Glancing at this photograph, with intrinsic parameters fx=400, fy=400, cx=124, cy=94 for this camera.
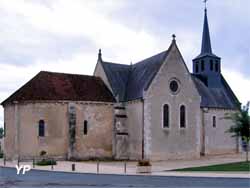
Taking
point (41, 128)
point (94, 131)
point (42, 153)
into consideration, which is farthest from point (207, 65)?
point (42, 153)

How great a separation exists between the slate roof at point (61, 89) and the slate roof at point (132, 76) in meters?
1.40

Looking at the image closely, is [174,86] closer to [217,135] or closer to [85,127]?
[85,127]

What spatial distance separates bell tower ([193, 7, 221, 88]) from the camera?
49594 millimetres

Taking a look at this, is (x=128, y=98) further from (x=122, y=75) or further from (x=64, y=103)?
(x=64, y=103)

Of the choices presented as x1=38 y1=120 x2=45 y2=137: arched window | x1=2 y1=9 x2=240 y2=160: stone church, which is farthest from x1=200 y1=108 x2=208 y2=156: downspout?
x1=38 y1=120 x2=45 y2=137: arched window

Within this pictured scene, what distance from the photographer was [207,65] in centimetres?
4988

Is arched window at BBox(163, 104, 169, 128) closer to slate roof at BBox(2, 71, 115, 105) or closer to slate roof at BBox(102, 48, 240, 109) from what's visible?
slate roof at BBox(102, 48, 240, 109)

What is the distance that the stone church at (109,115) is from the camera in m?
36.4

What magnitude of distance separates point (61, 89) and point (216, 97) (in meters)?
19.4

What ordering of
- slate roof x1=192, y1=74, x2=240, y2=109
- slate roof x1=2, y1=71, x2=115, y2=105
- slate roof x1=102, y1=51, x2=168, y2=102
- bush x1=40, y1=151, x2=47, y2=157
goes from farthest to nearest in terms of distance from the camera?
slate roof x1=192, y1=74, x2=240, y2=109 → slate roof x1=102, y1=51, x2=168, y2=102 → slate roof x1=2, y1=71, x2=115, y2=105 → bush x1=40, y1=151, x2=47, y2=157

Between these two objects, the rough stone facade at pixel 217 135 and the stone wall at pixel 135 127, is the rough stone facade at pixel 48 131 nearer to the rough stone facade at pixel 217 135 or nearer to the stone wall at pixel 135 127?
the stone wall at pixel 135 127

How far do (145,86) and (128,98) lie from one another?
3122 millimetres

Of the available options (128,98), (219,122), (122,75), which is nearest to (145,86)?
(128,98)

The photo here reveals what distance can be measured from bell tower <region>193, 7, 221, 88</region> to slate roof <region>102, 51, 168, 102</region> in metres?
10.3
